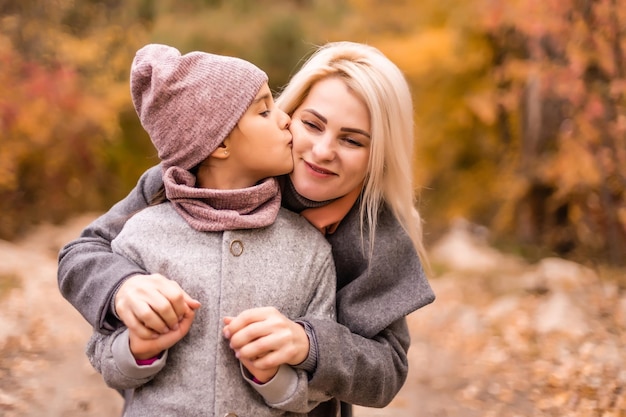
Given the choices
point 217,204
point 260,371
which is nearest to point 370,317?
point 260,371

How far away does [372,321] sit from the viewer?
1.59 meters

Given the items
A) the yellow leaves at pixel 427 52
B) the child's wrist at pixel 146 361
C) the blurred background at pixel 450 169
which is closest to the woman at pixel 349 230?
the child's wrist at pixel 146 361

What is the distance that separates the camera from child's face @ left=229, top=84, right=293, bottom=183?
151 cm

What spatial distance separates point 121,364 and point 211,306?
0.21 metres

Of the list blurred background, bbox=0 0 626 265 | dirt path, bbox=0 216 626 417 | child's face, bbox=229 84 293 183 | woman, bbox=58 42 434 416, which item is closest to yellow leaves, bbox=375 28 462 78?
blurred background, bbox=0 0 626 265

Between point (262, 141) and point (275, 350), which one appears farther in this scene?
point (262, 141)

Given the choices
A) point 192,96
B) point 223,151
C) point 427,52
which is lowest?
point 427,52

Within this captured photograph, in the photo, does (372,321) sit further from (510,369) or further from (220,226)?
(510,369)

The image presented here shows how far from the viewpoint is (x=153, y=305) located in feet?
4.38

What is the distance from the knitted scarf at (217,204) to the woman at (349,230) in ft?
0.39

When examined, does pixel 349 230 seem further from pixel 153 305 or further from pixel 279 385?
pixel 153 305

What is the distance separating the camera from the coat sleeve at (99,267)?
145cm

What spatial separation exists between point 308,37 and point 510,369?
176 inches

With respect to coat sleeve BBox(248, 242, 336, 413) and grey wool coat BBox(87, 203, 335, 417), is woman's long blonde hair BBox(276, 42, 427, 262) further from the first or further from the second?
grey wool coat BBox(87, 203, 335, 417)
